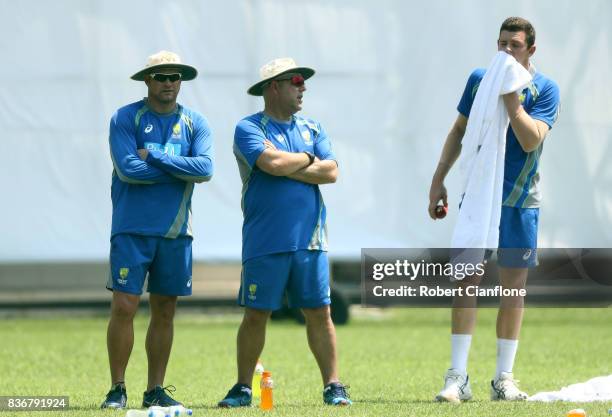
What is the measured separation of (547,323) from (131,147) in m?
10.5

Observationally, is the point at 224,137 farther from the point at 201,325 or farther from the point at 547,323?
the point at 547,323

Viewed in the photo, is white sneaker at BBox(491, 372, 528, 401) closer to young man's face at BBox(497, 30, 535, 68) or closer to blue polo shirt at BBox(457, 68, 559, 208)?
blue polo shirt at BBox(457, 68, 559, 208)

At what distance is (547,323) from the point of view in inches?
710

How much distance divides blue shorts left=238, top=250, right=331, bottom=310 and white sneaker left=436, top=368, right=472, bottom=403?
0.83 metres

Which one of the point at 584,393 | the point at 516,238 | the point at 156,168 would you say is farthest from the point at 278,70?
the point at 584,393

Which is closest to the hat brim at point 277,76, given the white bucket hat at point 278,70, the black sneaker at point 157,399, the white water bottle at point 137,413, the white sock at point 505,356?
the white bucket hat at point 278,70

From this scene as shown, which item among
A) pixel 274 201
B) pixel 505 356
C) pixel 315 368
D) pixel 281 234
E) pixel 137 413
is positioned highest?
pixel 274 201

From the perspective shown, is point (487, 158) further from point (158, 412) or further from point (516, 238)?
point (158, 412)

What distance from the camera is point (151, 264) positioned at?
854 centimetres

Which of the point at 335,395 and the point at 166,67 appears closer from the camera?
the point at 335,395

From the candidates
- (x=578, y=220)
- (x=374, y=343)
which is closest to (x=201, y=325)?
(x=374, y=343)

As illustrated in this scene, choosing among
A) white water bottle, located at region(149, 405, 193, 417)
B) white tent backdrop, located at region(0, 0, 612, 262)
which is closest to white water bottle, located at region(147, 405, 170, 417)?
white water bottle, located at region(149, 405, 193, 417)

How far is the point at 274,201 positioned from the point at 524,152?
1484mm

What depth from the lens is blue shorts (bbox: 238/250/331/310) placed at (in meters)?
8.40
